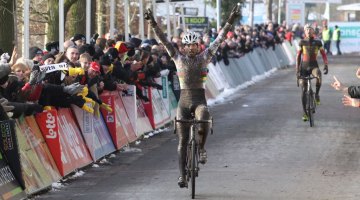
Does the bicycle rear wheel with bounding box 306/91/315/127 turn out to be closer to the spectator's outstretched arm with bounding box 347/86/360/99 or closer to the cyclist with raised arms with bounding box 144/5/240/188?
the cyclist with raised arms with bounding box 144/5/240/188

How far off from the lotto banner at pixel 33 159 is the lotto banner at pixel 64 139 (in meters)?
0.14

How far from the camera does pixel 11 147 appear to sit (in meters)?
10.7

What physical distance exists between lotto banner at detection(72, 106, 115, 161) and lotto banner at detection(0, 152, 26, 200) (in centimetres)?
303

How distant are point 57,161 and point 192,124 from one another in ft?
6.17

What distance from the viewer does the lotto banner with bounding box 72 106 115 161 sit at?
1402cm

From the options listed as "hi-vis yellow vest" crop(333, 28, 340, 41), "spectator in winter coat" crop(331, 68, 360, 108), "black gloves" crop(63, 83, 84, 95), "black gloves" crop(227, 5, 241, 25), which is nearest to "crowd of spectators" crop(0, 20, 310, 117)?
"black gloves" crop(63, 83, 84, 95)

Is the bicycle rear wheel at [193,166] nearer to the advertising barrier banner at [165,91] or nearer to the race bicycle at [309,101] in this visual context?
the race bicycle at [309,101]

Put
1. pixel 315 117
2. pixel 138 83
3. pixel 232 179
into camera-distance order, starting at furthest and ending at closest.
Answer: pixel 315 117 → pixel 138 83 → pixel 232 179

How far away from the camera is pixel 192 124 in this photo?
1178cm

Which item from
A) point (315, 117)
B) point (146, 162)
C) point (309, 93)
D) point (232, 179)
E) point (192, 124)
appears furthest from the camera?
point (315, 117)

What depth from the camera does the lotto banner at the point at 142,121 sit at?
58.9ft

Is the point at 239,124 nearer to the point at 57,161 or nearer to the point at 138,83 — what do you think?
the point at 138,83

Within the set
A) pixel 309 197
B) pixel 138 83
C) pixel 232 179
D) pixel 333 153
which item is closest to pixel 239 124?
pixel 138 83

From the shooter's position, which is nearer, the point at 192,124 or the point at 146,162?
the point at 192,124
